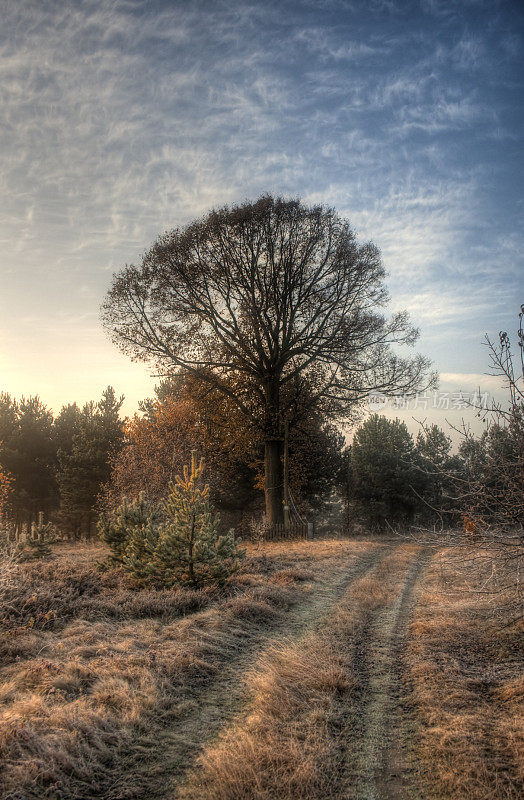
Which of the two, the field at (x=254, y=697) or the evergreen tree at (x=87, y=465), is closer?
the field at (x=254, y=697)

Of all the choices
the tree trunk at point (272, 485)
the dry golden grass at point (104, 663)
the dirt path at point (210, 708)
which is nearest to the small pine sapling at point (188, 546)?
the dry golden grass at point (104, 663)

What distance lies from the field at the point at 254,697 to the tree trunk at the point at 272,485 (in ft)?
41.1

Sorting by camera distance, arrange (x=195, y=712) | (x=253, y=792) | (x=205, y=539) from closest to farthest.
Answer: (x=253, y=792), (x=195, y=712), (x=205, y=539)

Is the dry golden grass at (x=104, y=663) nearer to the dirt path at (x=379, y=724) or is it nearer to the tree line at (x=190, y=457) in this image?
the dirt path at (x=379, y=724)

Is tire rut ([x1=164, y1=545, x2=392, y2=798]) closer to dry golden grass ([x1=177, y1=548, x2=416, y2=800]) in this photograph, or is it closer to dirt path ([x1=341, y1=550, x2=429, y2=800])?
dry golden grass ([x1=177, y1=548, x2=416, y2=800])

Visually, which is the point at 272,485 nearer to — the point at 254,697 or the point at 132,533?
the point at 132,533

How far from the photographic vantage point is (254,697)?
5.07 meters

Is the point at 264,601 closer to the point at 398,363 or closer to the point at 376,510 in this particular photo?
the point at 398,363

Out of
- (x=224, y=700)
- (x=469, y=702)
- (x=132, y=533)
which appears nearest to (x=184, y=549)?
(x=132, y=533)

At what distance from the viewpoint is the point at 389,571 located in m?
13.0

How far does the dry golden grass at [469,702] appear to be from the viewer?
3.50 metres

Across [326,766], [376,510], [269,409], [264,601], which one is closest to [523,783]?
[326,766]

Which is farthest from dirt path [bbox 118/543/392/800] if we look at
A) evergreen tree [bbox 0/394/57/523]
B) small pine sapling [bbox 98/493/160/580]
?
evergreen tree [bbox 0/394/57/523]

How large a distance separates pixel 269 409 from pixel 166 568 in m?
12.3
